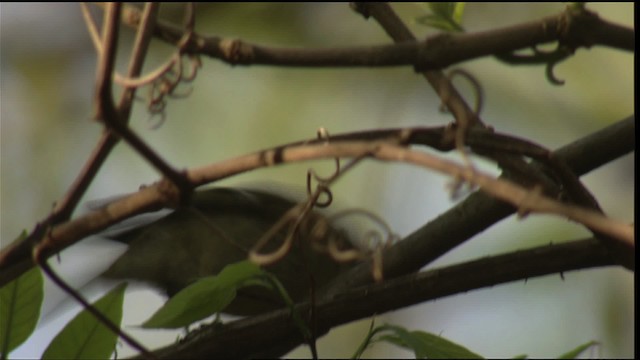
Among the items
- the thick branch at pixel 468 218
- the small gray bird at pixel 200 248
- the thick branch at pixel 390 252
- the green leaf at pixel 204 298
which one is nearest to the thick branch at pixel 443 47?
the thick branch at pixel 390 252

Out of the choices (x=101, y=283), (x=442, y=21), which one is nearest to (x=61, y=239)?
(x=442, y=21)

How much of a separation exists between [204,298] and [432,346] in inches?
9.6

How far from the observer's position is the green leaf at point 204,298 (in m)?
1.13

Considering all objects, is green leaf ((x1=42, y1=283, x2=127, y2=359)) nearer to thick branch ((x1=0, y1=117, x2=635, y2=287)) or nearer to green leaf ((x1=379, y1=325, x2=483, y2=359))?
thick branch ((x1=0, y1=117, x2=635, y2=287))

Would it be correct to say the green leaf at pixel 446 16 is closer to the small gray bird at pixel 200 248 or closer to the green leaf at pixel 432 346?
the green leaf at pixel 432 346

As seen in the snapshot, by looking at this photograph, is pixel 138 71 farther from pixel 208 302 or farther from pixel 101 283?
pixel 101 283

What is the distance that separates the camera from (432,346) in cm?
104

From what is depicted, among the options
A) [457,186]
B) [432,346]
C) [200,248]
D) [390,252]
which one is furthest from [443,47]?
[200,248]

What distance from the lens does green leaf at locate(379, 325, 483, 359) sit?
3.38 feet

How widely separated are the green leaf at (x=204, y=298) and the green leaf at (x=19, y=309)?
13 cm

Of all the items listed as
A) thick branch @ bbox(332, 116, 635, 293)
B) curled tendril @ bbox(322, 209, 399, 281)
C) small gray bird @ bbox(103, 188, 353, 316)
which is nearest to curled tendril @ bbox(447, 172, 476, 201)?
curled tendril @ bbox(322, 209, 399, 281)

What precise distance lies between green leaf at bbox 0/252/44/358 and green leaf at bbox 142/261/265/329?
0.43 ft

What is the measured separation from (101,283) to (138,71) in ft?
5.25

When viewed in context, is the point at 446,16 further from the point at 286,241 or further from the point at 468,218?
the point at 286,241
